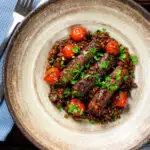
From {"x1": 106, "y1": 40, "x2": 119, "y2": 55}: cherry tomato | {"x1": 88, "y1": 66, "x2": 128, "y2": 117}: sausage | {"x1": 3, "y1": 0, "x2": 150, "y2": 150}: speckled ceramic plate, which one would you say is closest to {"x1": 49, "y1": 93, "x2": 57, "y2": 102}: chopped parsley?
{"x1": 3, "y1": 0, "x2": 150, "y2": 150}: speckled ceramic plate

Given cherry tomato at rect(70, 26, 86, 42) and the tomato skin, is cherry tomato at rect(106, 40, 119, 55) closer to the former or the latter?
cherry tomato at rect(70, 26, 86, 42)

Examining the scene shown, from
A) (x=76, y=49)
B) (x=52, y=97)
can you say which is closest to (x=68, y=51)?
(x=76, y=49)

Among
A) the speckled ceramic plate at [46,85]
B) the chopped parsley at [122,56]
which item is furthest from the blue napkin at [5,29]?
the chopped parsley at [122,56]


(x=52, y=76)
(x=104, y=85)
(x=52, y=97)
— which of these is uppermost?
(x=104, y=85)

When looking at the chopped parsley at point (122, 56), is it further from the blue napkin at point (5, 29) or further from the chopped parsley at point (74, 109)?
the blue napkin at point (5, 29)

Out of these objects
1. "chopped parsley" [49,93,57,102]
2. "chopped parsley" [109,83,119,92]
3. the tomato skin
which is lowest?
"chopped parsley" [49,93,57,102]

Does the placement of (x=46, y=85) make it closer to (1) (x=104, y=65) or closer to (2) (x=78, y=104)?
(2) (x=78, y=104)
